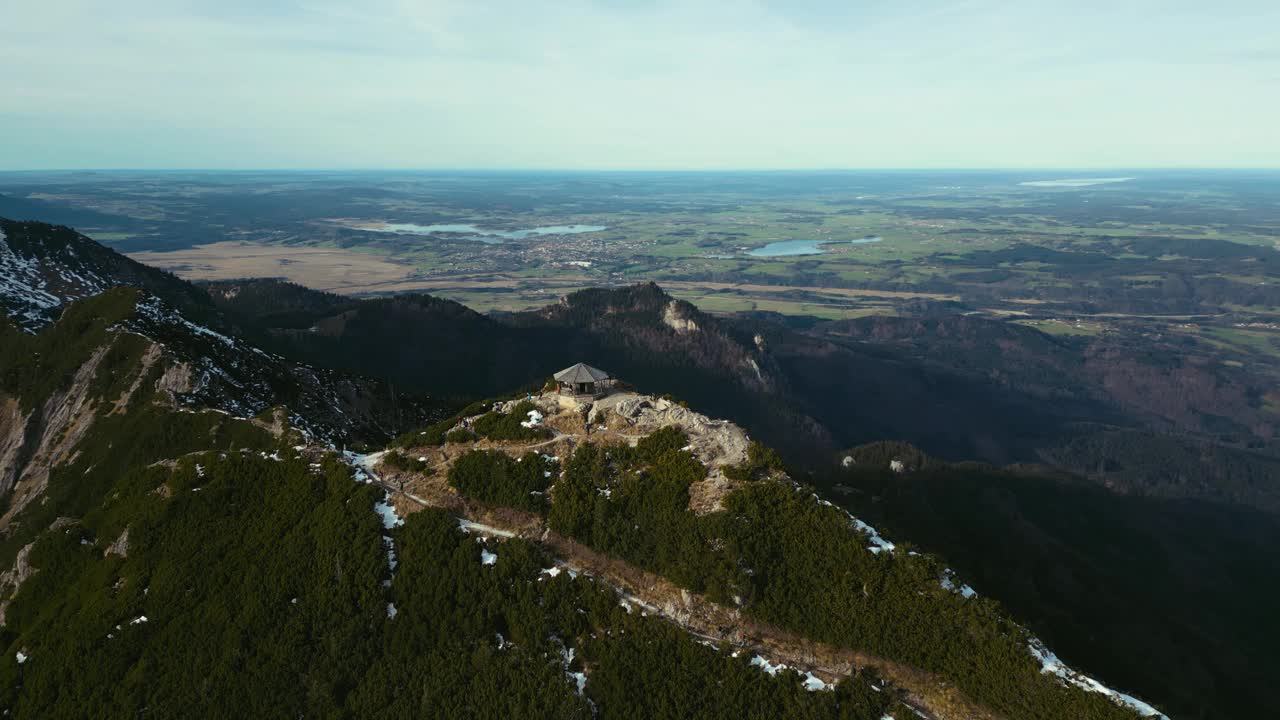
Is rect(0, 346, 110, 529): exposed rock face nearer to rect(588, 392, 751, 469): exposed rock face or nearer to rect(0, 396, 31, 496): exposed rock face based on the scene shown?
rect(0, 396, 31, 496): exposed rock face

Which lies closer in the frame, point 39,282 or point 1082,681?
point 1082,681

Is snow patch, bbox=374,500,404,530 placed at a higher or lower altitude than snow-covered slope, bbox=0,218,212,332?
lower

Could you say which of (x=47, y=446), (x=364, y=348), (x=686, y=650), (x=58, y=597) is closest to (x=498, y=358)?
(x=364, y=348)

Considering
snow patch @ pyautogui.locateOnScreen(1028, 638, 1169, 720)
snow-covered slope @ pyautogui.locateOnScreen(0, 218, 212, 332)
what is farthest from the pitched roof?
snow-covered slope @ pyautogui.locateOnScreen(0, 218, 212, 332)

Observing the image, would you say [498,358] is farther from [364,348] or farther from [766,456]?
[766,456]

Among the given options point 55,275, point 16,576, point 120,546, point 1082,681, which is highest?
point 55,275

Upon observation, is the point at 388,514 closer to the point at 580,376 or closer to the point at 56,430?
the point at 580,376

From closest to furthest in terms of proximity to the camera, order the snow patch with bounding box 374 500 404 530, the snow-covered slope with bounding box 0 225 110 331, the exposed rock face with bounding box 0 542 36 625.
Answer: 1. the snow patch with bounding box 374 500 404 530
2. the exposed rock face with bounding box 0 542 36 625
3. the snow-covered slope with bounding box 0 225 110 331

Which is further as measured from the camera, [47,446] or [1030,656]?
[47,446]

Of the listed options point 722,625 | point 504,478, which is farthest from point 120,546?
point 722,625
